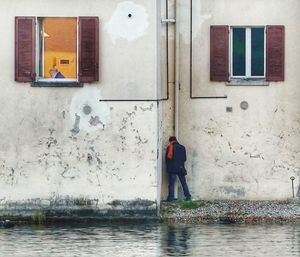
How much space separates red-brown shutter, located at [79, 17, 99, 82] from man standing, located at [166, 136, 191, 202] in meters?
3.21

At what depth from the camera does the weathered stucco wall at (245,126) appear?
35375 millimetres

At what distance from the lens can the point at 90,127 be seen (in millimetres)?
32750

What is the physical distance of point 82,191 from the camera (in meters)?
32.6

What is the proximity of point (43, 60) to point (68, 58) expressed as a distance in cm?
60

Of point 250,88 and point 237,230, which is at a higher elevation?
point 250,88

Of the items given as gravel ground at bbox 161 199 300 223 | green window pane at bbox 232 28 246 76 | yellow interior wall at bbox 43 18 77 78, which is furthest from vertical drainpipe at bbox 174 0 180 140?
yellow interior wall at bbox 43 18 77 78

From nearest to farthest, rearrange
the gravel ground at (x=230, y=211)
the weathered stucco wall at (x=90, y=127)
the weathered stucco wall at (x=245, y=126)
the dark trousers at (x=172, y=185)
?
the weathered stucco wall at (x=90, y=127)
the gravel ground at (x=230, y=211)
the dark trousers at (x=172, y=185)
the weathered stucco wall at (x=245, y=126)

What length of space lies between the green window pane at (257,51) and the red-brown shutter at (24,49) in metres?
5.95

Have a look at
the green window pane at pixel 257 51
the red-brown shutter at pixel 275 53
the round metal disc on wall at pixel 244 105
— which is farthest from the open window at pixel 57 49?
the red-brown shutter at pixel 275 53

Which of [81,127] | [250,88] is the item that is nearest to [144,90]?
[81,127]

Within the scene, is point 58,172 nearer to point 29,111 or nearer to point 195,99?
point 29,111

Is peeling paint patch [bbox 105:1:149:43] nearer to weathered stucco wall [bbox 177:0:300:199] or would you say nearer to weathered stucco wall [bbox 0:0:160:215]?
weathered stucco wall [bbox 0:0:160:215]

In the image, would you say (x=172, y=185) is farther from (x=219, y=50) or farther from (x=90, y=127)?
(x=219, y=50)

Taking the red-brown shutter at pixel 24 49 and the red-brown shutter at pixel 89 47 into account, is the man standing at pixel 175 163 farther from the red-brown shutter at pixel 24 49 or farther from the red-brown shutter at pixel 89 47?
the red-brown shutter at pixel 24 49
